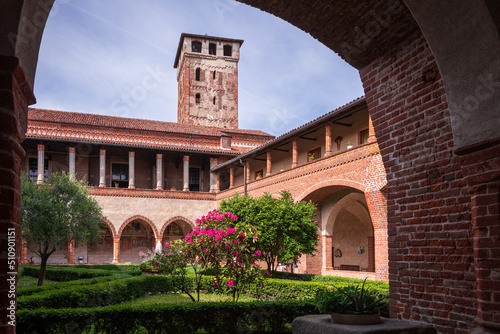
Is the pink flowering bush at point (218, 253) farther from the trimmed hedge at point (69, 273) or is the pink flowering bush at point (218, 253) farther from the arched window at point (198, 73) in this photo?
the arched window at point (198, 73)

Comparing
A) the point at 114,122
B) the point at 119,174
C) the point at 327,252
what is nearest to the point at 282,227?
the point at 327,252

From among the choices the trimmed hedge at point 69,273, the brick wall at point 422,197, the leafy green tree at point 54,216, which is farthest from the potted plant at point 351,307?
the trimmed hedge at point 69,273

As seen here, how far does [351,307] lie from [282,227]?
12.0 metres

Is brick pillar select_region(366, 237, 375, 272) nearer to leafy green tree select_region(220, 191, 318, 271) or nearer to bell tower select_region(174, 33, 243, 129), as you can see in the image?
leafy green tree select_region(220, 191, 318, 271)

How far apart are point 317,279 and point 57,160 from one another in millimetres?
21255

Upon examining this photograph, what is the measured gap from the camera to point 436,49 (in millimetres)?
3752

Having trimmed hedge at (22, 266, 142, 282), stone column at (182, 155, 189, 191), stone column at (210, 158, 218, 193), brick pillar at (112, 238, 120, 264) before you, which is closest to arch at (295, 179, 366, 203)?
trimmed hedge at (22, 266, 142, 282)

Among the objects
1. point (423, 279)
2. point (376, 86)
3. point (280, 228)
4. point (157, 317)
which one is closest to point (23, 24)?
point (376, 86)

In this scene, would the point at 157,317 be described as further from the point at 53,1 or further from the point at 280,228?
the point at 280,228

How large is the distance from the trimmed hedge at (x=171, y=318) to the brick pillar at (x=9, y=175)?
3843 mm

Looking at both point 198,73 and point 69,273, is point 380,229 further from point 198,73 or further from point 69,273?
point 198,73

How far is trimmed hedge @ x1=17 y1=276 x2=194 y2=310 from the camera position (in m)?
8.26

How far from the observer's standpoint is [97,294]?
10805mm

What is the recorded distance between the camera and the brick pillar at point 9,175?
2713 mm
